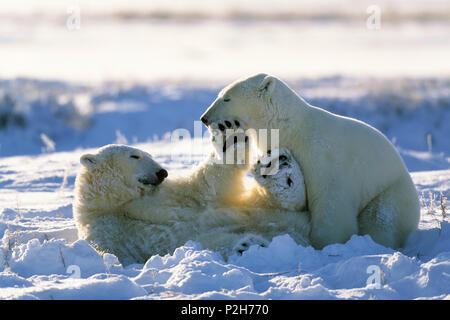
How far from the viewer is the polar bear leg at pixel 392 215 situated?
17.0 feet

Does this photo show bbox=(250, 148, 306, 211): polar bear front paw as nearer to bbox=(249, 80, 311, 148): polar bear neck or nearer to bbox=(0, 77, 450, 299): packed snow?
bbox=(249, 80, 311, 148): polar bear neck

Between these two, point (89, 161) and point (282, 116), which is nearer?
point (282, 116)

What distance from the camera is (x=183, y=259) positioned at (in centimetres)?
451

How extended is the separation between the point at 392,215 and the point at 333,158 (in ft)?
2.16

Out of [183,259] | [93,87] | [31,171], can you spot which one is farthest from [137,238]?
[93,87]

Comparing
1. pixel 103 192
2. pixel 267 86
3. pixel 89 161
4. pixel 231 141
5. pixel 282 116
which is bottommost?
pixel 103 192

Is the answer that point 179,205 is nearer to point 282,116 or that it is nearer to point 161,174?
point 161,174

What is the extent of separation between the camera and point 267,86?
5.22 meters

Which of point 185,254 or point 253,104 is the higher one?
point 253,104

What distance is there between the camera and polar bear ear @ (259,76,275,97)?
5188 mm

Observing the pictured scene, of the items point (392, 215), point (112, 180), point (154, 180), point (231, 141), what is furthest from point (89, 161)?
point (392, 215)

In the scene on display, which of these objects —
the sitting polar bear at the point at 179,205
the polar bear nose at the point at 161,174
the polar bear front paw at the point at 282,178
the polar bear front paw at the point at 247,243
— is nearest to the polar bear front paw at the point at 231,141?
the sitting polar bear at the point at 179,205

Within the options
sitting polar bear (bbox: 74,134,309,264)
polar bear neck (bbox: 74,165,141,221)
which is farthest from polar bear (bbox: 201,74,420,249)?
polar bear neck (bbox: 74,165,141,221)
